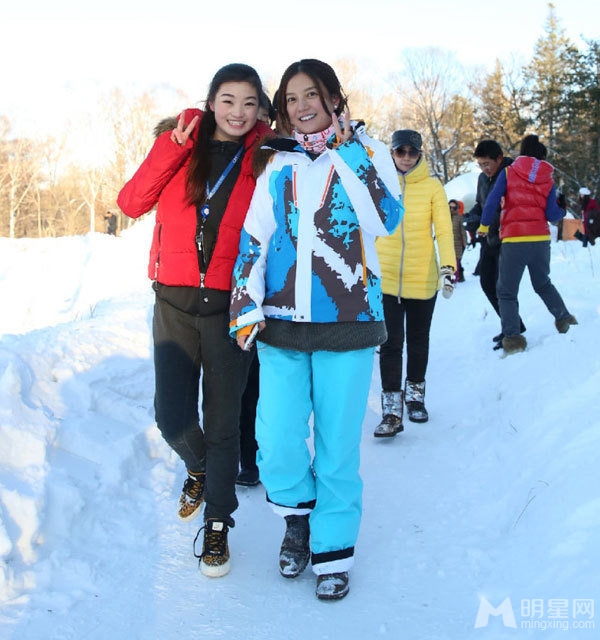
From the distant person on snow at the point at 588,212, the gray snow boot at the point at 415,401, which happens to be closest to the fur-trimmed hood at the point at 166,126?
the gray snow boot at the point at 415,401

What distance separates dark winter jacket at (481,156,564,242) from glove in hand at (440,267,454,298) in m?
1.64

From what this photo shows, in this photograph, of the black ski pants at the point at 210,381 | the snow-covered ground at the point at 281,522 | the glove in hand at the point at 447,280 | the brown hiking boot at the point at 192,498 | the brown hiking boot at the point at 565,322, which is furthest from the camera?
the brown hiking boot at the point at 565,322

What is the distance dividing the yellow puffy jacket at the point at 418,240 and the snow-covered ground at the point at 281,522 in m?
1.08

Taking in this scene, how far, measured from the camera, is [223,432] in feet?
9.41

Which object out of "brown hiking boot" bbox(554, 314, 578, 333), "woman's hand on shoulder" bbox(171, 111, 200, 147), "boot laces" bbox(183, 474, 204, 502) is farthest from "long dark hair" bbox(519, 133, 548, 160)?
"boot laces" bbox(183, 474, 204, 502)

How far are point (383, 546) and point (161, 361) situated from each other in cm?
140

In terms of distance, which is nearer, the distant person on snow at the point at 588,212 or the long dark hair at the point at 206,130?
the long dark hair at the point at 206,130

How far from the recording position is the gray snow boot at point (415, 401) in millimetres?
4879

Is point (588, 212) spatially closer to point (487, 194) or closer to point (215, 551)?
point (487, 194)

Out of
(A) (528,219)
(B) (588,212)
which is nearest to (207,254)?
(A) (528,219)

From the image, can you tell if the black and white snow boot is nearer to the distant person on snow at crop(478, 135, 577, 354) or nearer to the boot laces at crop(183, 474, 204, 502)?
the boot laces at crop(183, 474, 204, 502)

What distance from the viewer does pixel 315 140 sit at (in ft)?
8.93

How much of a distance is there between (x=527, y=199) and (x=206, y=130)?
3855mm

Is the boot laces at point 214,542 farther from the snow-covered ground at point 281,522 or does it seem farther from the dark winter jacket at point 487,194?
the dark winter jacket at point 487,194
